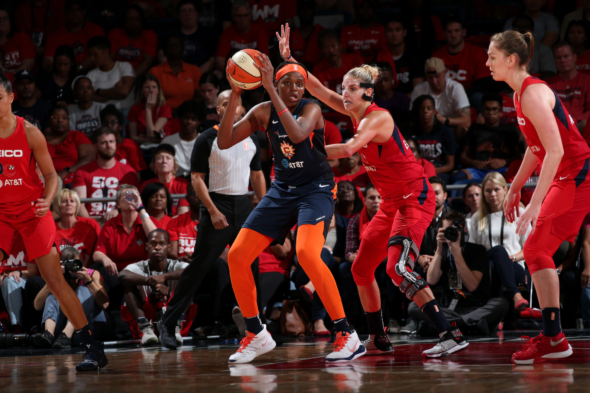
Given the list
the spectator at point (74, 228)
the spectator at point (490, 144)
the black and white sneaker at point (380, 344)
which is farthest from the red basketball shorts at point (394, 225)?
the spectator at point (74, 228)

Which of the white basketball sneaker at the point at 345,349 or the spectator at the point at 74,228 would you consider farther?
the spectator at the point at 74,228

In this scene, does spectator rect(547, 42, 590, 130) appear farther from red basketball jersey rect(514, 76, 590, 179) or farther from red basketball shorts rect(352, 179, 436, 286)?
red basketball jersey rect(514, 76, 590, 179)

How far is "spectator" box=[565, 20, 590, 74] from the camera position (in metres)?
9.09

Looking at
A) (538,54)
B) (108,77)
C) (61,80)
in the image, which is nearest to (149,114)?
(108,77)

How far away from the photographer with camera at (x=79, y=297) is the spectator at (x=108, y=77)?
3752 mm

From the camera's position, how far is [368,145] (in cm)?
457

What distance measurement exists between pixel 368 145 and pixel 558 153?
1276 mm

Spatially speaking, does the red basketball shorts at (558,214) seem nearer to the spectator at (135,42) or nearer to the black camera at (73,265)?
the black camera at (73,265)

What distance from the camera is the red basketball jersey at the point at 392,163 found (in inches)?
180

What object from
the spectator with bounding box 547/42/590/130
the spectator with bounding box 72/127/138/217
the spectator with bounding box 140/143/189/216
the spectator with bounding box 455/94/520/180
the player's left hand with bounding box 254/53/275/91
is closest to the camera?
the player's left hand with bounding box 254/53/275/91

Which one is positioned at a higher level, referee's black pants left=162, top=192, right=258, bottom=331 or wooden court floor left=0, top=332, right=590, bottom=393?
referee's black pants left=162, top=192, right=258, bottom=331

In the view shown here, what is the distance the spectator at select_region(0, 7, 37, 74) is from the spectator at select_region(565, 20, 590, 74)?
7940 mm

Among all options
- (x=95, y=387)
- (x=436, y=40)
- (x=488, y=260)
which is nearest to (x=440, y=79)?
(x=436, y=40)

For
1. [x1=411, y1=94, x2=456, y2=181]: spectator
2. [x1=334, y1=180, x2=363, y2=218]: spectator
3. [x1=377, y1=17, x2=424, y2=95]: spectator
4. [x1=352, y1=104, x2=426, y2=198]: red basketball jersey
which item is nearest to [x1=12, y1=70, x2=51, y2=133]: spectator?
[x1=334, y1=180, x2=363, y2=218]: spectator
